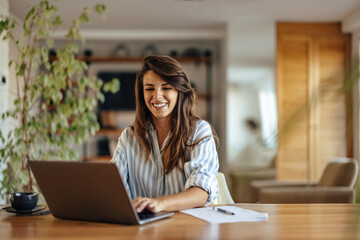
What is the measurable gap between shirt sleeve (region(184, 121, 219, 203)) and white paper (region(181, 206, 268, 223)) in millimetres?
140

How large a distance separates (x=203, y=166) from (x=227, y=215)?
327 mm

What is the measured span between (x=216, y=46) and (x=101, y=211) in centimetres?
567

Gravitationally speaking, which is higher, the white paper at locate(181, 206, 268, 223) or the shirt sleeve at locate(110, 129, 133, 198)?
the shirt sleeve at locate(110, 129, 133, 198)

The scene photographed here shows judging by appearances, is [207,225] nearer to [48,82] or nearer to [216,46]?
[48,82]

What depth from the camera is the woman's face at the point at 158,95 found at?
174cm

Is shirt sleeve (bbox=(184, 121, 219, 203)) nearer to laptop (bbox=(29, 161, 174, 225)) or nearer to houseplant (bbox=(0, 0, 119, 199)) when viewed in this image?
laptop (bbox=(29, 161, 174, 225))

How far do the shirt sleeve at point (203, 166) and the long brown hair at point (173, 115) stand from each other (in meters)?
0.04

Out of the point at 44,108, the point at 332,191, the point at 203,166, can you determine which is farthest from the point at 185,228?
the point at 332,191

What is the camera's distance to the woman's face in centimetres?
174

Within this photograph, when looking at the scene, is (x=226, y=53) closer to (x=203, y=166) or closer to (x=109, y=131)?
(x=109, y=131)

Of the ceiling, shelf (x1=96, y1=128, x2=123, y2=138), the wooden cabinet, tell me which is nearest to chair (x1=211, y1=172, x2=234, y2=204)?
the ceiling

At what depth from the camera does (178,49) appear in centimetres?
657

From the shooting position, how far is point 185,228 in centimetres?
110

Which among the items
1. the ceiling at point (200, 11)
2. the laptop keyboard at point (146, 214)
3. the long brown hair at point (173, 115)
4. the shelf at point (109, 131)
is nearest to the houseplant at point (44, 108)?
the long brown hair at point (173, 115)
